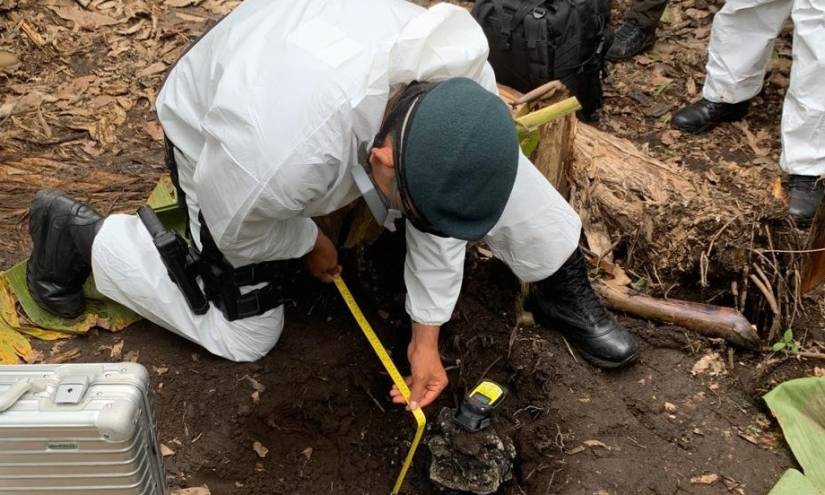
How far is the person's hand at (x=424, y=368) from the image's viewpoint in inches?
107

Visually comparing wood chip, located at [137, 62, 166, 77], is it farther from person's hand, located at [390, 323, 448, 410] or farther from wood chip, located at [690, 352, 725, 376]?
wood chip, located at [690, 352, 725, 376]

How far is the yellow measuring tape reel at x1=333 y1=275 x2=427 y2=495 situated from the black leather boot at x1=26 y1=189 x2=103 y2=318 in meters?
0.91

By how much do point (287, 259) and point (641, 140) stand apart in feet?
8.60

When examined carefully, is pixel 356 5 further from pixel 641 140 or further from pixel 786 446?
pixel 641 140

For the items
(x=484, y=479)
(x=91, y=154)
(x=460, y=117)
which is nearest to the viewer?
(x=460, y=117)

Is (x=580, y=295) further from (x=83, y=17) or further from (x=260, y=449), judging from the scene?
(x=83, y=17)

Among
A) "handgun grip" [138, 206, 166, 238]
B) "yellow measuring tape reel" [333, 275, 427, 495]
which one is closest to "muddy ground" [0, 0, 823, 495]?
"yellow measuring tape reel" [333, 275, 427, 495]

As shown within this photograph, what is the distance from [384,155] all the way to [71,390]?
2.91 ft

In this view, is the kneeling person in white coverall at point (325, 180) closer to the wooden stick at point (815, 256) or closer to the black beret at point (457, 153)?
the black beret at point (457, 153)

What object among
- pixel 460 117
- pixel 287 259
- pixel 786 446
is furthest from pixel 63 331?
pixel 786 446

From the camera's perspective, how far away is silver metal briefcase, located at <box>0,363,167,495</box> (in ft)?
5.54

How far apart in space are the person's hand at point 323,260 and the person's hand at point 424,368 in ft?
1.43

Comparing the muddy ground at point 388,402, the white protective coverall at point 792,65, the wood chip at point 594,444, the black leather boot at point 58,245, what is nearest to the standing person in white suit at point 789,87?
the white protective coverall at point 792,65

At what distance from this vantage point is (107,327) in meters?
3.16
